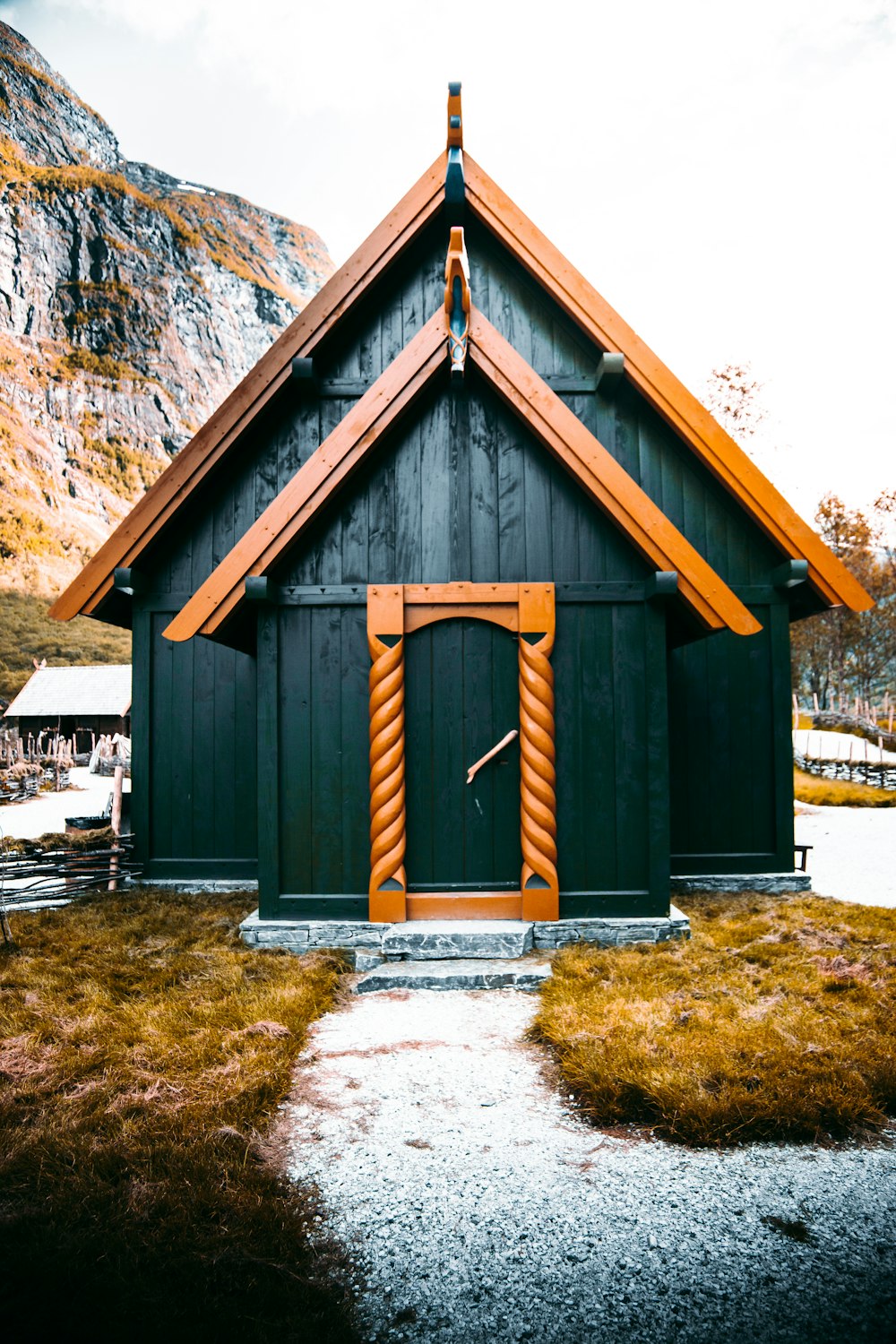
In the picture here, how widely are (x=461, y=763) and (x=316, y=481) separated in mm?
2482

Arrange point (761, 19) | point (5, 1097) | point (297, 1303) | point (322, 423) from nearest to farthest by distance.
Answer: point (297, 1303), point (5, 1097), point (761, 19), point (322, 423)

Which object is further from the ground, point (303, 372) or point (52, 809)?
point (303, 372)

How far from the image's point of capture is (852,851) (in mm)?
10734

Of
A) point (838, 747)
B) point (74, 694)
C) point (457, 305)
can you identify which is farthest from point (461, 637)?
point (74, 694)

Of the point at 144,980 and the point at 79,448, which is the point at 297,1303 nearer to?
the point at 144,980

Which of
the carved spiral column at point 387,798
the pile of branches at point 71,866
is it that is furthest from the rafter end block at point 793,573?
the pile of branches at point 71,866

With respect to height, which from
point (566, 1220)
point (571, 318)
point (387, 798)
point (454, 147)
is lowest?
point (566, 1220)

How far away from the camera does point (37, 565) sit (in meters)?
67.3

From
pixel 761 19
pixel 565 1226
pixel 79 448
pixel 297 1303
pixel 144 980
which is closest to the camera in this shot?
pixel 297 1303

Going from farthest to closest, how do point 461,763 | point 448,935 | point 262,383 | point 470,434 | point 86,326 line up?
point 86,326 < point 262,383 < point 470,434 < point 461,763 < point 448,935

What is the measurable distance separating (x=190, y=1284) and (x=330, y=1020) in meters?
2.41

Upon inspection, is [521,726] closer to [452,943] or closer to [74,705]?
[452,943]

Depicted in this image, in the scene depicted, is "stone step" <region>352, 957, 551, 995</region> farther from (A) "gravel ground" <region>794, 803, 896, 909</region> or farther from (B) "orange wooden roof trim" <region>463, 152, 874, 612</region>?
(B) "orange wooden roof trim" <region>463, 152, 874, 612</region>

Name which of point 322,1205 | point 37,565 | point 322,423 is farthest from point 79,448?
point 322,1205
